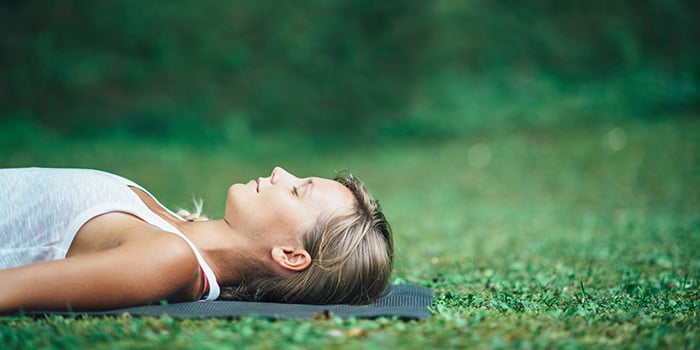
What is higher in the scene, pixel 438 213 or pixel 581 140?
pixel 581 140

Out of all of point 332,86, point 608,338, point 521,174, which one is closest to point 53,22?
point 332,86

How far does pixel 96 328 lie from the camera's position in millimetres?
2980

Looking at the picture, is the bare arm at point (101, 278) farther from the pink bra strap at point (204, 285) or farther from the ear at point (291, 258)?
the ear at point (291, 258)

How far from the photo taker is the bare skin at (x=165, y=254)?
308cm

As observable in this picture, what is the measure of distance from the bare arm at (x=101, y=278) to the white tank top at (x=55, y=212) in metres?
0.25

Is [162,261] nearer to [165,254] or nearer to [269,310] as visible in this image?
[165,254]

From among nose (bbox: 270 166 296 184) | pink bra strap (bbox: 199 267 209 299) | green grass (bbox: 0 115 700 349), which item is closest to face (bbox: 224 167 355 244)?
nose (bbox: 270 166 296 184)

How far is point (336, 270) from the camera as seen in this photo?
367 centimetres

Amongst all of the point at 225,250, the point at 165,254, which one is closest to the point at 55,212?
the point at 165,254

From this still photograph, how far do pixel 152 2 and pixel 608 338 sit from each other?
18.0m

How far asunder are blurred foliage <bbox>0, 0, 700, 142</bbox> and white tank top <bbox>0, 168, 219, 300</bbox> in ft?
Result: 45.9

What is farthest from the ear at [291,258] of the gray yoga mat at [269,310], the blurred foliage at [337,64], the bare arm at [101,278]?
the blurred foliage at [337,64]

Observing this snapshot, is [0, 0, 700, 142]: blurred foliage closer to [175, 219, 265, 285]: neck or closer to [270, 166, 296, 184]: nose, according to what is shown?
[270, 166, 296, 184]: nose

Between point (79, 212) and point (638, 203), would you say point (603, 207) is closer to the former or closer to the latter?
point (638, 203)
